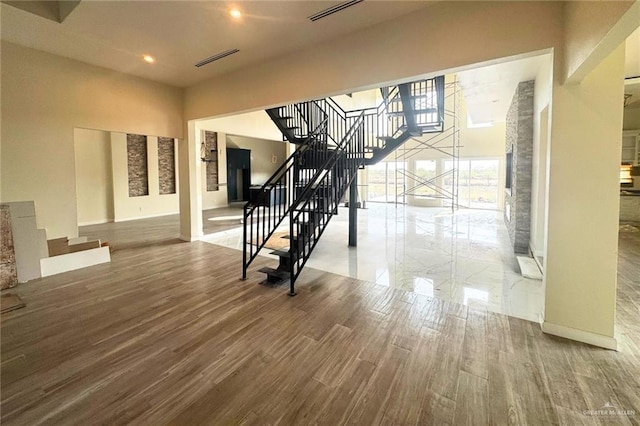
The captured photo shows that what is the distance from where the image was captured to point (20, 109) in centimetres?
408

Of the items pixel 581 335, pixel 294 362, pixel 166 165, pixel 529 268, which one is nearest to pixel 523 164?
pixel 529 268

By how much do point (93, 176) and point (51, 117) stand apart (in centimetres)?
519

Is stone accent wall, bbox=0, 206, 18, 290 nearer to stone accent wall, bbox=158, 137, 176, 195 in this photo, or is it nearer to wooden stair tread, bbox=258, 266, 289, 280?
wooden stair tread, bbox=258, 266, 289, 280

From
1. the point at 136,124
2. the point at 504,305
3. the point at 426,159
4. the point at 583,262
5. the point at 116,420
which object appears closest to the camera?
the point at 116,420

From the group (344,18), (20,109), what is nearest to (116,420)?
(344,18)

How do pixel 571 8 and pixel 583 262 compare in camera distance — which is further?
pixel 583 262

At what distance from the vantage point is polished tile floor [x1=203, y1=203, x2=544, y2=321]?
338 centimetres

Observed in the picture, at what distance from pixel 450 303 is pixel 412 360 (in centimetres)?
125

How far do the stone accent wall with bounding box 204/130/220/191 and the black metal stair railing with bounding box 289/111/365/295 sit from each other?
805 cm

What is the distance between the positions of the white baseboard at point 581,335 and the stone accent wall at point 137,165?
11045mm

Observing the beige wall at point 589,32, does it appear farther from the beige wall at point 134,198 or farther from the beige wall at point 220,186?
the beige wall at point 220,186

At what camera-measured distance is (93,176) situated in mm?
8711

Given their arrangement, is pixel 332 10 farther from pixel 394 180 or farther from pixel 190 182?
pixel 394 180

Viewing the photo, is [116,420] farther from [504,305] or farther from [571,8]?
[571,8]
